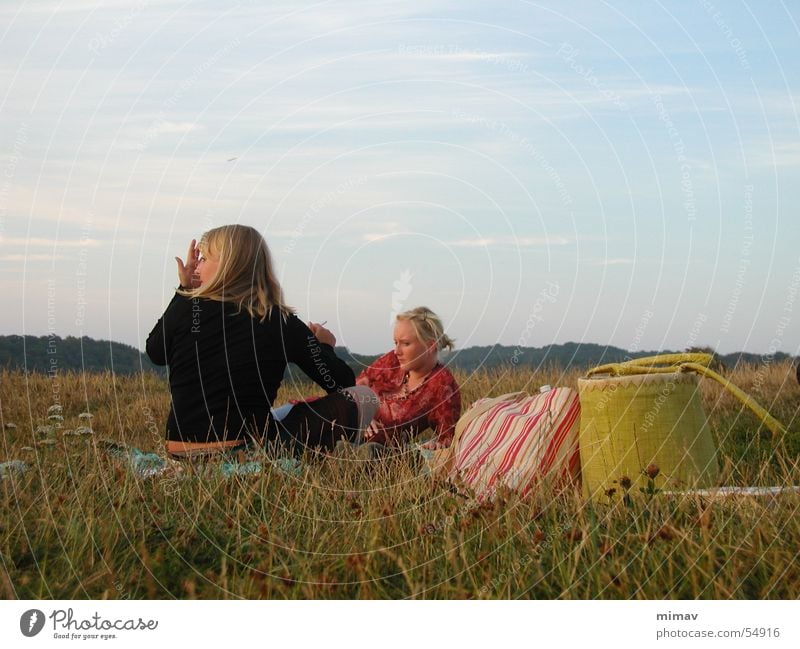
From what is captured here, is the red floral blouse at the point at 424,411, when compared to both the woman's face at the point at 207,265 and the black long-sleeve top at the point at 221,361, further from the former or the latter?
the woman's face at the point at 207,265

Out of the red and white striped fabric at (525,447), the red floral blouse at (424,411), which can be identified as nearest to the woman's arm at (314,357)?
the red floral blouse at (424,411)

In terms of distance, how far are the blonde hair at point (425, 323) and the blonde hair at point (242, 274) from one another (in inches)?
64.8

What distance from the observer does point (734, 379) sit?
1056 cm

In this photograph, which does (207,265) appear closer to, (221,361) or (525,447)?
(221,361)

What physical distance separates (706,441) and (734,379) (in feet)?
15.8

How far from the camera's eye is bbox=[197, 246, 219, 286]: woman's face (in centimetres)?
709

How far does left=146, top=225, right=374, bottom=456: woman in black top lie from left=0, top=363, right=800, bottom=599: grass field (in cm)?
93

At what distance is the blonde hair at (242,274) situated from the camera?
7.00 metres

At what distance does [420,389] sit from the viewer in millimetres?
8516

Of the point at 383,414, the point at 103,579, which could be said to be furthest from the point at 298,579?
the point at 383,414

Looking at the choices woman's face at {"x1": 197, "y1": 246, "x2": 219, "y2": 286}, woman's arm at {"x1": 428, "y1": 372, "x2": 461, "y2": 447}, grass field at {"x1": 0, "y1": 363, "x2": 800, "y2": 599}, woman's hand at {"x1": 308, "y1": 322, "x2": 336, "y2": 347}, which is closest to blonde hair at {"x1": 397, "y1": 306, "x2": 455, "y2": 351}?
woman's arm at {"x1": 428, "y1": 372, "x2": 461, "y2": 447}

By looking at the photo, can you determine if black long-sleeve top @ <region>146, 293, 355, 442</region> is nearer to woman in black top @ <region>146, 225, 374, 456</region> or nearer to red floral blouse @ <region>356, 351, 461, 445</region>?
woman in black top @ <region>146, 225, 374, 456</region>
